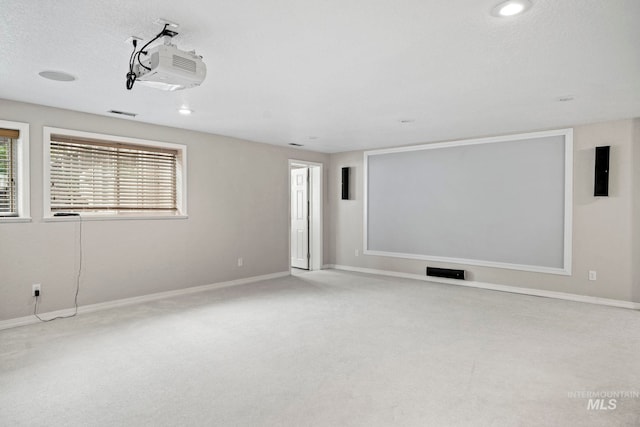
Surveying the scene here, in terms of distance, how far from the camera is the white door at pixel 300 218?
7750 millimetres

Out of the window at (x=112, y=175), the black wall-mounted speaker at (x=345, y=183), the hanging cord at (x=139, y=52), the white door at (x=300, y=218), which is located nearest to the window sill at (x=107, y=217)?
the window at (x=112, y=175)

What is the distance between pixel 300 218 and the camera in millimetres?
7852

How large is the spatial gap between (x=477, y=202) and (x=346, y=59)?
12.8 feet

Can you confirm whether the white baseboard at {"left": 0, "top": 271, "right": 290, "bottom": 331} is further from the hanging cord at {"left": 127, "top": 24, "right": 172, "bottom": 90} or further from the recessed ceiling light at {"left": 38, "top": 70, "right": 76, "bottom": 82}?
the hanging cord at {"left": 127, "top": 24, "right": 172, "bottom": 90}

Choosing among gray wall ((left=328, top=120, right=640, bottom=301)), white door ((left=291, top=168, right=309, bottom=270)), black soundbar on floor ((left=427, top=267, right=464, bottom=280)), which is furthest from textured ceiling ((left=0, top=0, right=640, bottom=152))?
white door ((left=291, top=168, right=309, bottom=270))

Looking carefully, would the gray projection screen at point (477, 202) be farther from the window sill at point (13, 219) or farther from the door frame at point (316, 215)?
the window sill at point (13, 219)

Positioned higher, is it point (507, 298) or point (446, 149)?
point (446, 149)

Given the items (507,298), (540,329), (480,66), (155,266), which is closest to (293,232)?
(155,266)

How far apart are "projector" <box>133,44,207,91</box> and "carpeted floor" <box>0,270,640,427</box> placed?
6.68 feet

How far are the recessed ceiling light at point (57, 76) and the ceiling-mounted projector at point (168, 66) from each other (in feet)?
3.45

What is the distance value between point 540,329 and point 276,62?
3.56 metres

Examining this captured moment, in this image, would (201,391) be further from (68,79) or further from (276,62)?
(68,79)

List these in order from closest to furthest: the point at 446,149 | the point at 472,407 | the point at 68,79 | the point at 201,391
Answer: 1. the point at 472,407
2. the point at 201,391
3. the point at 68,79
4. the point at 446,149

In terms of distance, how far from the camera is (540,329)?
3795 millimetres
